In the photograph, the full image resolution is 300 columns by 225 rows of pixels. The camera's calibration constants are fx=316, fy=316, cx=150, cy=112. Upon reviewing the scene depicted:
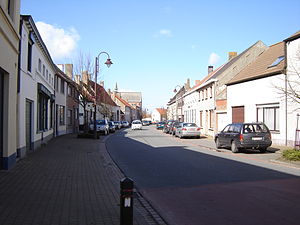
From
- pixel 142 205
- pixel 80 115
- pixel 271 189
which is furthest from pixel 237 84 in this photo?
pixel 80 115

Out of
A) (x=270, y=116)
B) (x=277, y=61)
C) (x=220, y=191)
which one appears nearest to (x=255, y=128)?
(x=270, y=116)

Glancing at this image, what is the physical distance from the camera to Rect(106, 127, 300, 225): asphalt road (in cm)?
539

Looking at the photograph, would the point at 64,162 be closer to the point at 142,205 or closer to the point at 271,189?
the point at 142,205

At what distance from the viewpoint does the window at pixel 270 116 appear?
62.9 feet

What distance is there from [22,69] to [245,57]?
85.2 ft

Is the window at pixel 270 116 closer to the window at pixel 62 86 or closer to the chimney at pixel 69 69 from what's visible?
the window at pixel 62 86

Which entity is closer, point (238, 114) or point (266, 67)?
point (266, 67)

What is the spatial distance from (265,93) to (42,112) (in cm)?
1393

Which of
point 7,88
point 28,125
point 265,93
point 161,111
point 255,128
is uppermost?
point 161,111

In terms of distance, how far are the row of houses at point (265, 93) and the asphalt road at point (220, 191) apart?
624 cm

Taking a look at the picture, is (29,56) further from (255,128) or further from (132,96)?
(132,96)

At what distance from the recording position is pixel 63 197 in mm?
6582

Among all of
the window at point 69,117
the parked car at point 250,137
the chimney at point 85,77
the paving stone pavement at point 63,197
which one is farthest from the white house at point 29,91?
the window at point 69,117

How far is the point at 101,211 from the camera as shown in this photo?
222 inches
